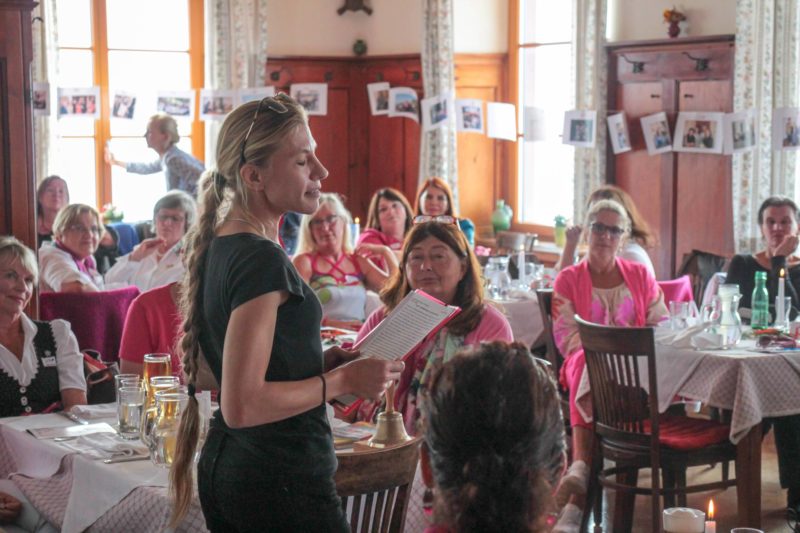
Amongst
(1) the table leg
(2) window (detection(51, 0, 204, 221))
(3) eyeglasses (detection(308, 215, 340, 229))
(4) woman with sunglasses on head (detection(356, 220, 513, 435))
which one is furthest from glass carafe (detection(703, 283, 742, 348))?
(2) window (detection(51, 0, 204, 221))

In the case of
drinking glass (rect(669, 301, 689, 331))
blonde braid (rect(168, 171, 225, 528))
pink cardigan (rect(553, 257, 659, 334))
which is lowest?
drinking glass (rect(669, 301, 689, 331))

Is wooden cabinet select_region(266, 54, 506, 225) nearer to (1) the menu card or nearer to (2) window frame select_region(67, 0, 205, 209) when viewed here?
(2) window frame select_region(67, 0, 205, 209)

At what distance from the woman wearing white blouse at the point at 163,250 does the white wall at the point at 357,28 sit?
372cm

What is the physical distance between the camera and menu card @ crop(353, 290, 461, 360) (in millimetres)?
2314

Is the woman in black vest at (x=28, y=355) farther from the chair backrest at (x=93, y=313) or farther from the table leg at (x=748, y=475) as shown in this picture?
the table leg at (x=748, y=475)

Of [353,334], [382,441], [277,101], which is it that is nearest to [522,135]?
[353,334]

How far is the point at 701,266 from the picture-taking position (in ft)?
23.0

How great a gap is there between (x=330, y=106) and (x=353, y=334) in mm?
5144

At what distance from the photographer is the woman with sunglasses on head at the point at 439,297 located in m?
3.76

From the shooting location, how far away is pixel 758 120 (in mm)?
6973

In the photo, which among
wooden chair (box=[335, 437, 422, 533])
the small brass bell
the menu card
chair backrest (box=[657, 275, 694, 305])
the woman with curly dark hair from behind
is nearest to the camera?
the woman with curly dark hair from behind

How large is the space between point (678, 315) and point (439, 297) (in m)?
1.62

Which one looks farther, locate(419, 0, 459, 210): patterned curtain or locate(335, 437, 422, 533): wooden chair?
locate(419, 0, 459, 210): patterned curtain

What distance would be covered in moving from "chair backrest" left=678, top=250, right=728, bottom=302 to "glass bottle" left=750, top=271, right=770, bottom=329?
5.27ft
